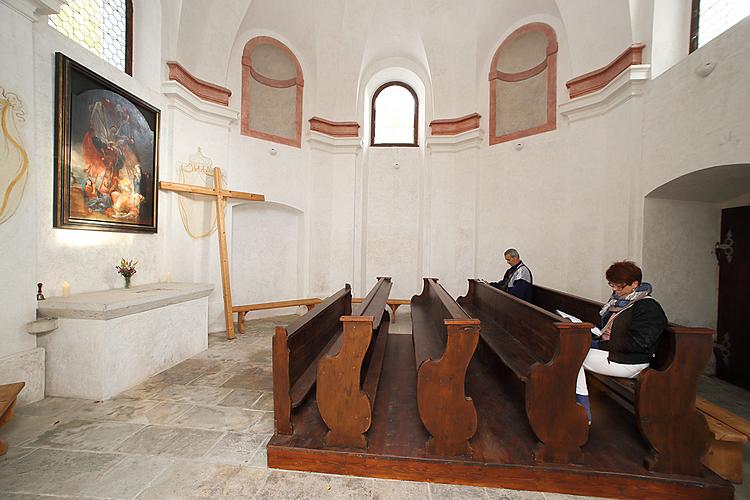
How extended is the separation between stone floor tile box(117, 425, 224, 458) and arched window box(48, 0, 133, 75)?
4767 mm

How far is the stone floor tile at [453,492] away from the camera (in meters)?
2.22

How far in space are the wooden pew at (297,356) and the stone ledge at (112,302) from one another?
2137 mm

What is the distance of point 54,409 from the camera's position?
130 inches

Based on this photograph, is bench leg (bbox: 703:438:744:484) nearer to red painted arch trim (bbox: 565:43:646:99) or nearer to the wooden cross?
red painted arch trim (bbox: 565:43:646:99)

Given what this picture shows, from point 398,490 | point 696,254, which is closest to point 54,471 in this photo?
point 398,490

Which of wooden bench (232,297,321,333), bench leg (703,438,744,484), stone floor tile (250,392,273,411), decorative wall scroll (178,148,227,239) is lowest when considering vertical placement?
stone floor tile (250,392,273,411)

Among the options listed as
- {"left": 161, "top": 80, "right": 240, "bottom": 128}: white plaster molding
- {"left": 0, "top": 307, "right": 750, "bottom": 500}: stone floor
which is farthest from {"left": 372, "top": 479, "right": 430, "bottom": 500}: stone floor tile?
{"left": 161, "top": 80, "right": 240, "bottom": 128}: white plaster molding

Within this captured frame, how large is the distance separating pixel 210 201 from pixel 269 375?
12.4 ft

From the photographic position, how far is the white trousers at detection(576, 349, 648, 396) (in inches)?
94.6

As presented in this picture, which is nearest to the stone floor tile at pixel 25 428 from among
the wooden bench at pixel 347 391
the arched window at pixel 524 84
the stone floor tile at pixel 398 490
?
the wooden bench at pixel 347 391

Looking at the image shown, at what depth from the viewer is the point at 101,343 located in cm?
354

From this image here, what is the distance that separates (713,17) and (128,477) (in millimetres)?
7858

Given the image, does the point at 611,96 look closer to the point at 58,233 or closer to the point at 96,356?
the point at 96,356

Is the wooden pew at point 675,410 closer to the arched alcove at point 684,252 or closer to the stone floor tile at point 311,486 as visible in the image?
the stone floor tile at point 311,486
